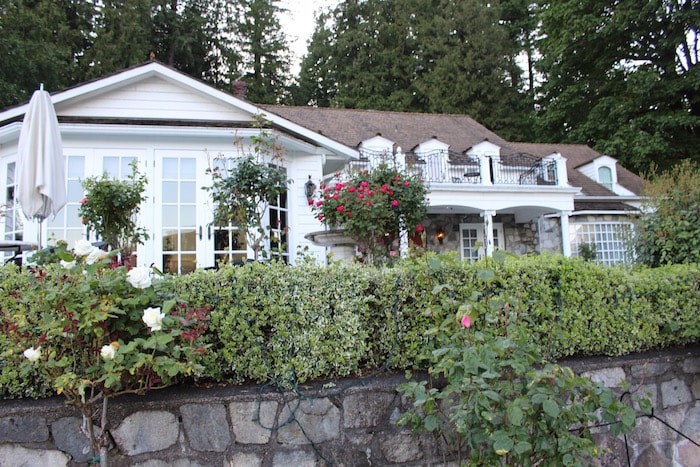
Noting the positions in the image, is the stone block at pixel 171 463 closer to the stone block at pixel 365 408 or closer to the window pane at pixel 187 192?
the stone block at pixel 365 408

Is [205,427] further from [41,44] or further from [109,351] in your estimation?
[41,44]

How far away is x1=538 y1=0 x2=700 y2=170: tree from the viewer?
19297mm

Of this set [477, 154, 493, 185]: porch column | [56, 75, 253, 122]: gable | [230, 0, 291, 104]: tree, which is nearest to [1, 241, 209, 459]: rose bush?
[56, 75, 253, 122]: gable

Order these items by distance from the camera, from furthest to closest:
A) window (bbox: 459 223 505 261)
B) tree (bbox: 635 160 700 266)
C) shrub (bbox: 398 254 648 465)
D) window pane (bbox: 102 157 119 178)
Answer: window (bbox: 459 223 505 261) → window pane (bbox: 102 157 119 178) → tree (bbox: 635 160 700 266) → shrub (bbox: 398 254 648 465)

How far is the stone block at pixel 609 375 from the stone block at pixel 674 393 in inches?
15.8

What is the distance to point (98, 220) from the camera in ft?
20.5

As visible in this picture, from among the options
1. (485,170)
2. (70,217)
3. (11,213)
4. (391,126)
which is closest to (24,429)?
(70,217)

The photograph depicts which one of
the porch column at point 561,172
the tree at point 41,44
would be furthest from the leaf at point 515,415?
the tree at point 41,44

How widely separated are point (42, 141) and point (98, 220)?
1.44 meters

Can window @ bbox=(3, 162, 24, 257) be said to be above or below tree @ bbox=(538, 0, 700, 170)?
below

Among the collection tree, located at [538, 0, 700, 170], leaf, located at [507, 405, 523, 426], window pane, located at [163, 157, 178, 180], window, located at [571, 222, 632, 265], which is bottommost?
leaf, located at [507, 405, 523, 426]

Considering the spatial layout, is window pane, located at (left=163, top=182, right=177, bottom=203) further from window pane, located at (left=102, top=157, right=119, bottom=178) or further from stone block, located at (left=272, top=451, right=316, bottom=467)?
stone block, located at (left=272, top=451, right=316, bottom=467)

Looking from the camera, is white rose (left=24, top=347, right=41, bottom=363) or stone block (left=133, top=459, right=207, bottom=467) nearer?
white rose (left=24, top=347, right=41, bottom=363)

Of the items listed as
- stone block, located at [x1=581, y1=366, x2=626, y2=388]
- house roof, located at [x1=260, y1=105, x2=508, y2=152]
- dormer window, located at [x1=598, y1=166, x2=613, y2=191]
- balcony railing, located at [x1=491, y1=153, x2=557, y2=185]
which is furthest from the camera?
dormer window, located at [x1=598, y1=166, x2=613, y2=191]
